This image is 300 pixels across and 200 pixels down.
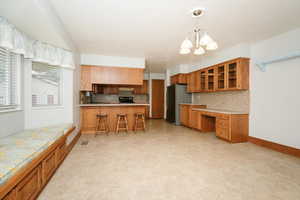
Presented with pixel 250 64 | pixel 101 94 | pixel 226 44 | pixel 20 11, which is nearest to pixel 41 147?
pixel 20 11

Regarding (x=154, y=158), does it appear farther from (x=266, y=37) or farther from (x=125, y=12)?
(x=266, y=37)

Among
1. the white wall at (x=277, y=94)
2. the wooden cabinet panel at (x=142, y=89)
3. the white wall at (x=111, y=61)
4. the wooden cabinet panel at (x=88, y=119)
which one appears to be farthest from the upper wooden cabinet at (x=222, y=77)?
the wooden cabinet panel at (x=88, y=119)

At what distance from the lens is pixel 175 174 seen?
6.83 feet

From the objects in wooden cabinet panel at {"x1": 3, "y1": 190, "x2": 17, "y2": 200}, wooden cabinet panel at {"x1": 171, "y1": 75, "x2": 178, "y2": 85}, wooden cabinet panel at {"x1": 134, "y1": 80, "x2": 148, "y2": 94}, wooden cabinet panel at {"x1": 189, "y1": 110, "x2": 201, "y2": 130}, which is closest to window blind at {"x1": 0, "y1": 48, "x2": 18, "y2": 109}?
wooden cabinet panel at {"x1": 3, "y1": 190, "x2": 17, "y2": 200}

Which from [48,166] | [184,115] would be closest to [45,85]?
[48,166]

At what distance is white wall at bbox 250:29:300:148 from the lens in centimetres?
282

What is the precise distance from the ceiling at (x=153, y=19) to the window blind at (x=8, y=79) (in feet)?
1.77

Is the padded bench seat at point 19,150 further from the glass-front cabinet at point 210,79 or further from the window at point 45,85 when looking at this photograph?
the glass-front cabinet at point 210,79

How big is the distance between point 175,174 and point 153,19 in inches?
99.7

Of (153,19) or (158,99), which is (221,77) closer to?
(153,19)

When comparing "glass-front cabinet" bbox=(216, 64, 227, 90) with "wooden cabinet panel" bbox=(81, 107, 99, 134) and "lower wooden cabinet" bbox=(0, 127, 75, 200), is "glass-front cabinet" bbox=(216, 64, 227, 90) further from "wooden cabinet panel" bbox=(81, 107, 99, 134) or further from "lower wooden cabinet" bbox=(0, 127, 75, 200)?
"lower wooden cabinet" bbox=(0, 127, 75, 200)

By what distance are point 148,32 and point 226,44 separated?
83.2 inches

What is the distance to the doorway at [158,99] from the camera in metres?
8.02

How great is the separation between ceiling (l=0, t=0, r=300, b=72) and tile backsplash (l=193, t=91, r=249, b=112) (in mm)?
1429
